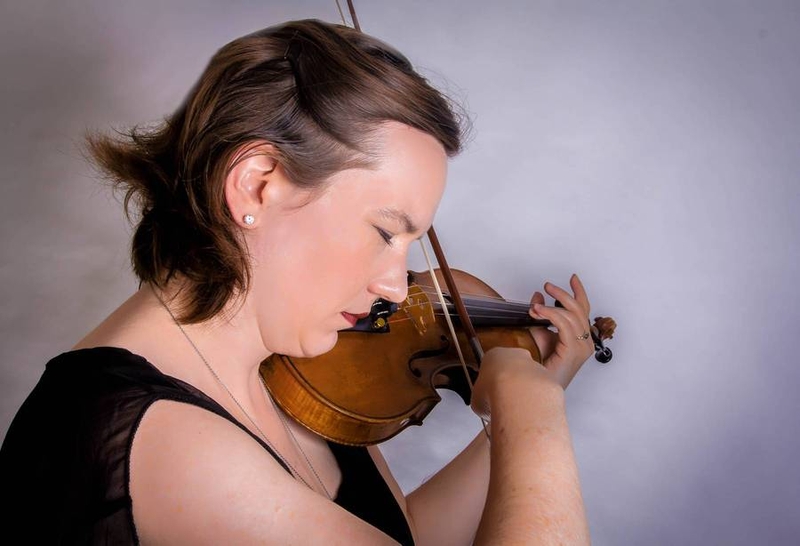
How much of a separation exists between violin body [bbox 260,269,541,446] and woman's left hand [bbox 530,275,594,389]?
1.2 inches

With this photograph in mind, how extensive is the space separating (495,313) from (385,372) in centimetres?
27

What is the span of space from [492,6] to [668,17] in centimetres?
37

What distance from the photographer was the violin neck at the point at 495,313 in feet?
5.07

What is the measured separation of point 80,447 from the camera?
3.04ft

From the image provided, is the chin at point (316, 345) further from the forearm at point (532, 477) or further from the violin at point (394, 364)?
the forearm at point (532, 477)

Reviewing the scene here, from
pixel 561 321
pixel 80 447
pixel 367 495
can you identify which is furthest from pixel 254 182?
pixel 561 321

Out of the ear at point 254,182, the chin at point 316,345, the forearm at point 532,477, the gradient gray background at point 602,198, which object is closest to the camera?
the forearm at point 532,477

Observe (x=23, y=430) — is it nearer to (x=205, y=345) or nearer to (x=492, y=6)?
(x=205, y=345)

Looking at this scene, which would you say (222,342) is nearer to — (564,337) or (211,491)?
(211,491)

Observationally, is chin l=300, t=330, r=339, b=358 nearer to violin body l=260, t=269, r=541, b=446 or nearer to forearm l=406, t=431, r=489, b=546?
violin body l=260, t=269, r=541, b=446

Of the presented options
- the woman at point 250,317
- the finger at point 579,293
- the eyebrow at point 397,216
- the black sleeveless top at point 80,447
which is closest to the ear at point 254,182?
the woman at point 250,317

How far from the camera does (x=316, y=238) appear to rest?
3.47ft

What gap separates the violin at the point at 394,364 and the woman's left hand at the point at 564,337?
0.02 m

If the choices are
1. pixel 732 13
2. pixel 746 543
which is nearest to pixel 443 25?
pixel 732 13
